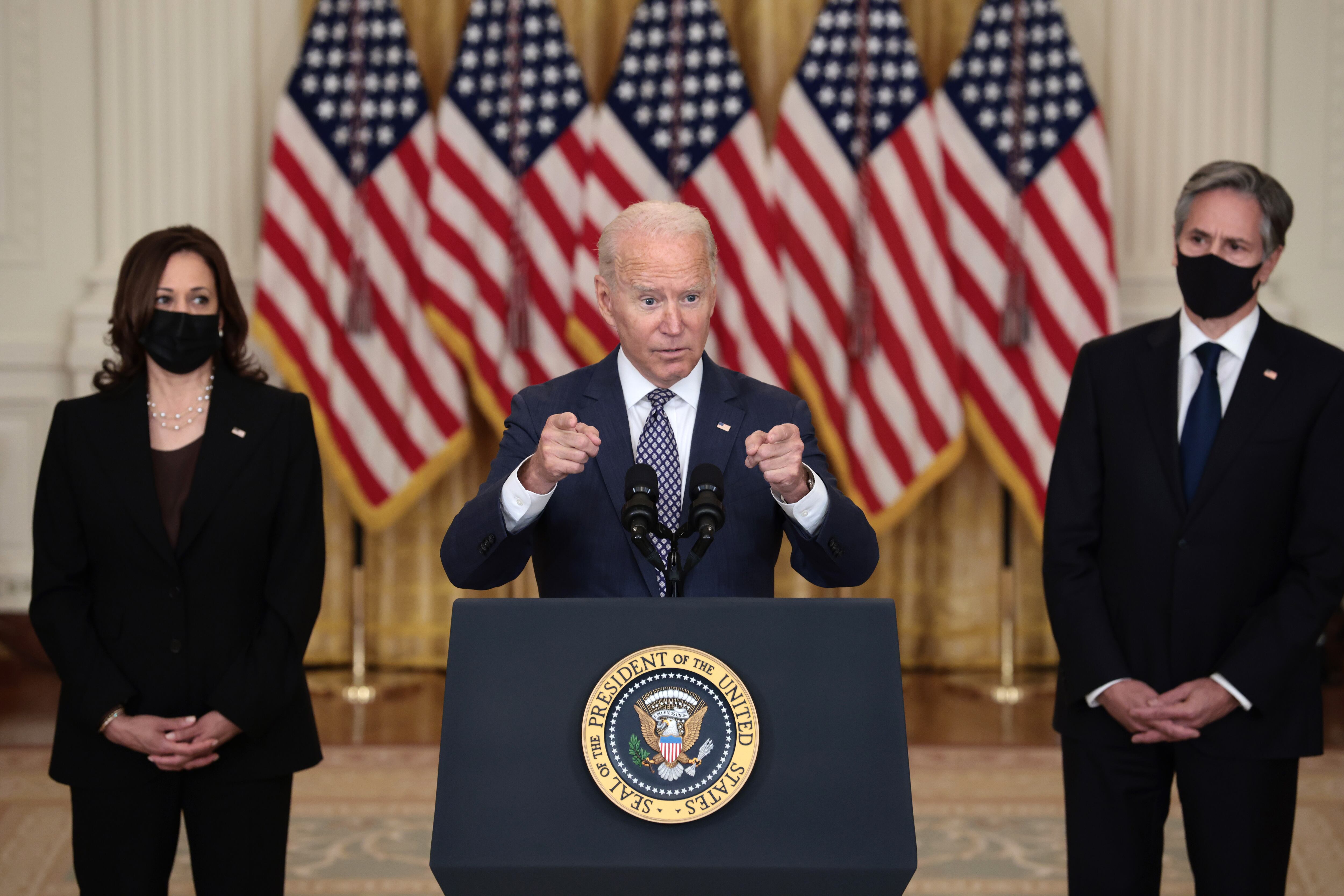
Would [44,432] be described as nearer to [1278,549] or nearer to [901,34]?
[901,34]

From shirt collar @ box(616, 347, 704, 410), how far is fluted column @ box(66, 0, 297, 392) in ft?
15.3

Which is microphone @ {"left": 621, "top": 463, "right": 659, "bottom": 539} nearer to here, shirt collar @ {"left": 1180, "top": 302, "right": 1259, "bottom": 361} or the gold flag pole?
shirt collar @ {"left": 1180, "top": 302, "right": 1259, "bottom": 361}

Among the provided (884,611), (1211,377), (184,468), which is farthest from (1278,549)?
(184,468)

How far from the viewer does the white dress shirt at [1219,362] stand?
2.61m

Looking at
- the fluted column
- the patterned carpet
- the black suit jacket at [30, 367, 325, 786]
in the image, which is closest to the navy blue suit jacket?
the black suit jacket at [30, 367, 325, 786]

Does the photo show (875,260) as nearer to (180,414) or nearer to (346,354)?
(346,354)

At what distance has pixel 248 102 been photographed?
20.7 ft

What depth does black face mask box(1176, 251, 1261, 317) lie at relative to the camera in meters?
2.59

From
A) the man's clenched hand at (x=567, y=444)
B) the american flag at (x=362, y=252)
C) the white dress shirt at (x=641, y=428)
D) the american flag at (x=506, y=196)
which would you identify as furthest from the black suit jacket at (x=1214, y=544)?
the american flag at (x=362, y=252)

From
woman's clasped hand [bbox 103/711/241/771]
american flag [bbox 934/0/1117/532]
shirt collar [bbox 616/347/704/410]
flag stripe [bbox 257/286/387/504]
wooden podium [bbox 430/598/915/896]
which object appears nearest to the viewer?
wooden podium [bbox 430/598/915/896]

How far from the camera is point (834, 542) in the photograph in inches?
77.6

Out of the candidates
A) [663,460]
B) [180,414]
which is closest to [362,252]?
Answer: [180,414]

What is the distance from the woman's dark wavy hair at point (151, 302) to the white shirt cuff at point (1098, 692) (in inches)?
71.6

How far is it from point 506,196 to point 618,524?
168 inches
